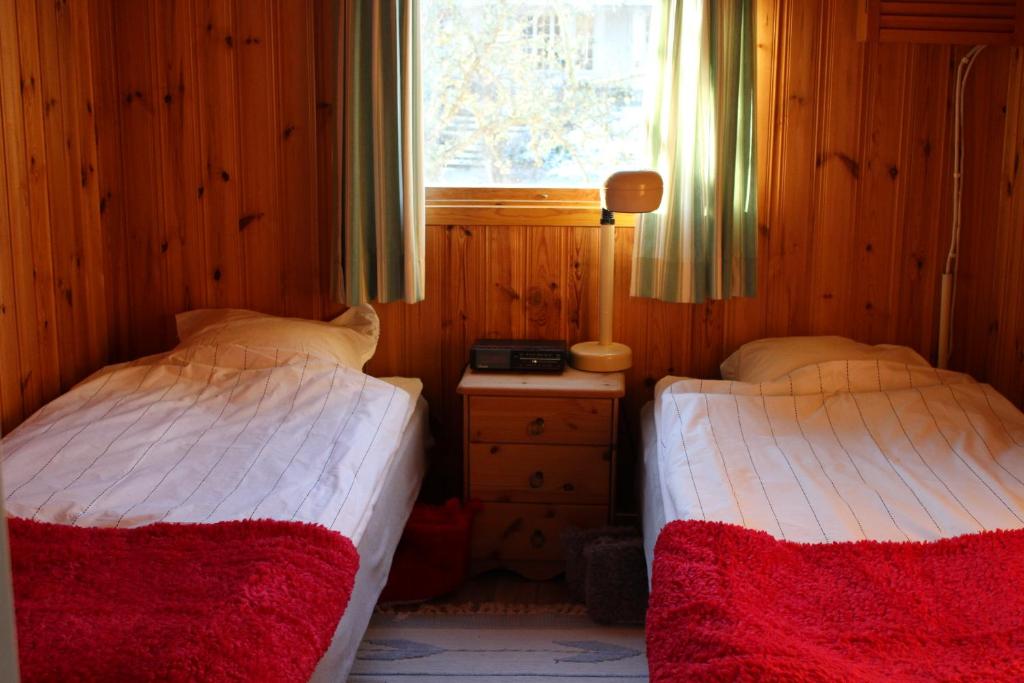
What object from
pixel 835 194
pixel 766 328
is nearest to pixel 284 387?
pixel 766 328

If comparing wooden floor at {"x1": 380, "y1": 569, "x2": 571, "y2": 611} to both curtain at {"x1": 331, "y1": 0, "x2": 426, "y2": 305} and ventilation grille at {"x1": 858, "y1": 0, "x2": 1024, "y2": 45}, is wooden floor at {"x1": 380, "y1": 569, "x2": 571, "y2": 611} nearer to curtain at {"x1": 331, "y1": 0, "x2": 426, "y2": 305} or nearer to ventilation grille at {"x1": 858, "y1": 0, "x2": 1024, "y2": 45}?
curtain at {"x1": 331, "y1": 0, "x2": 426, "y2": 305}

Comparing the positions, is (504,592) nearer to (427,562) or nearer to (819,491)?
(427,562)

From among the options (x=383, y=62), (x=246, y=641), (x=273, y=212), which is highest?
(x=383, y=62)

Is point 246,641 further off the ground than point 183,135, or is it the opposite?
point 183,135

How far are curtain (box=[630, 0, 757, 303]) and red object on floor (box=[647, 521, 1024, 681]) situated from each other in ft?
3.91

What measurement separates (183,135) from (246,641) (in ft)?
6.49

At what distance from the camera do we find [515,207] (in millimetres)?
3117

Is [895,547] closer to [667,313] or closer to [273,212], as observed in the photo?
[667,313]

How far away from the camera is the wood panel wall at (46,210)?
2633 millimetres

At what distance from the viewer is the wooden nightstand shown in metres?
2.87

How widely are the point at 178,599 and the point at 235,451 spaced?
0.70 metres

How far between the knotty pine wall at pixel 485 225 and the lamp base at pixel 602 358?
13 centimetres

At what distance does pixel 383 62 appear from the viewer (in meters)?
2.94

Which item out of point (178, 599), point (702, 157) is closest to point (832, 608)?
point (178, 599)
